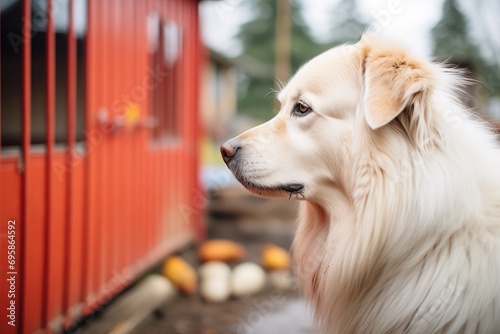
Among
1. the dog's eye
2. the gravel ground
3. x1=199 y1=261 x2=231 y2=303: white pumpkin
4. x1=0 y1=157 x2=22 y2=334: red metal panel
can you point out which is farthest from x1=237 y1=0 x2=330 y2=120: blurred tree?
Result: the dog's eye

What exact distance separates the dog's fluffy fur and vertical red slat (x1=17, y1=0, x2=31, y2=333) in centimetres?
Answer: 116

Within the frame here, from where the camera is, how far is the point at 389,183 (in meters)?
1.84

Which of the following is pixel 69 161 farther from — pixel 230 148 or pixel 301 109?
pixel 301 109

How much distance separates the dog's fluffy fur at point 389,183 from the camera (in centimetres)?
178

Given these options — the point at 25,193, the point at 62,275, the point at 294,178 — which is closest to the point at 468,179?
the point at 294,178

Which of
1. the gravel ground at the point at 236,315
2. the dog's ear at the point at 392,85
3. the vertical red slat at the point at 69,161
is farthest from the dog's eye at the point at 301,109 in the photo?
the vertical red slat at the point at 69,161

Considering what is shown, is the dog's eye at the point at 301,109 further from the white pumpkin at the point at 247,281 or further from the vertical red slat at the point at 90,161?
the white pumpkin at the point at 247,281

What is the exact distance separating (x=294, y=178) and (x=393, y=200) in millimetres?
485

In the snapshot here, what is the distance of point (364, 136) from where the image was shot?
6.35ft

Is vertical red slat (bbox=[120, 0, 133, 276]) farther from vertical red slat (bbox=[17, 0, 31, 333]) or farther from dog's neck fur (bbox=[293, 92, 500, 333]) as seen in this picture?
dog's neck fur (bbox=[293, 92, 500, 333])

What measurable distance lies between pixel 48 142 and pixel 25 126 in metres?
0.33

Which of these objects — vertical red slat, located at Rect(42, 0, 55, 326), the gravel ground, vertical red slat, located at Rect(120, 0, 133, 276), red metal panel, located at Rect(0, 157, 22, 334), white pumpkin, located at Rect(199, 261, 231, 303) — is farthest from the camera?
white pumpkin, located at Rect(199, 261, 231, 303)

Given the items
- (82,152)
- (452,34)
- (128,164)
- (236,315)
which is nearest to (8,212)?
(82,152)

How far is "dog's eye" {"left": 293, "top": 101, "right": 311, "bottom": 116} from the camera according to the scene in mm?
2121
